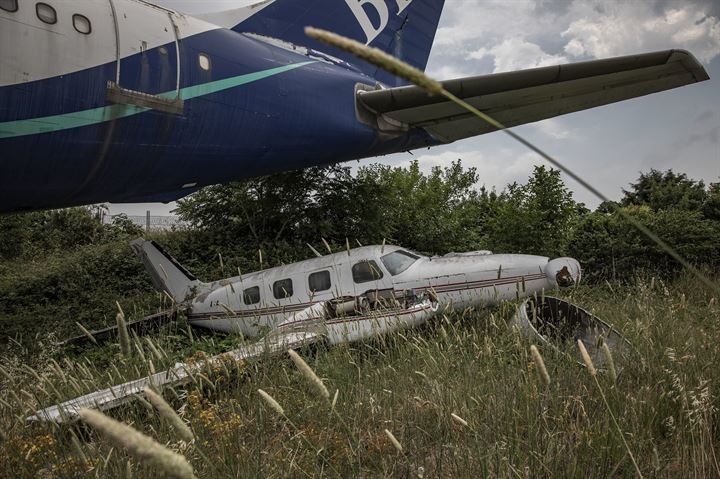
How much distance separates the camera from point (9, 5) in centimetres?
430

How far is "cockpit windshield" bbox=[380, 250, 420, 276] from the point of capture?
6445 mm

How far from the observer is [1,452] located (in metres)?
2.56

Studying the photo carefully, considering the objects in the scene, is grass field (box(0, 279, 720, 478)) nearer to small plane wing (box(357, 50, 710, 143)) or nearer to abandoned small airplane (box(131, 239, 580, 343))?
abandoned small airplane (box(131, 239, 580, 343))

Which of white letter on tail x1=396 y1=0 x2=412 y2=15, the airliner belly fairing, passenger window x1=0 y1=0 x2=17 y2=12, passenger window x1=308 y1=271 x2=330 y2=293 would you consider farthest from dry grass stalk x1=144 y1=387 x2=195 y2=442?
white letter on tail x1=396 y1=0 x2=412 y2=15

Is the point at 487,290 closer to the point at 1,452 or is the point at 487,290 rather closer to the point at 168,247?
the point at 1,452

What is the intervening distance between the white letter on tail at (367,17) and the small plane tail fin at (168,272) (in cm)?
629

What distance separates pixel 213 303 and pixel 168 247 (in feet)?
19.0

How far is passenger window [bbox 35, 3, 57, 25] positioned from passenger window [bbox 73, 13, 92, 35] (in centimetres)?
19

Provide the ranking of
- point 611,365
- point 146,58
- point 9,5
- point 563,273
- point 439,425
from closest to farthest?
1. point 611,365
2. point 439,425
3. point 9,5
4. point 146,58
5. point 563,273

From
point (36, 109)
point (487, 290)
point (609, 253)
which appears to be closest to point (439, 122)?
point (487, 290)

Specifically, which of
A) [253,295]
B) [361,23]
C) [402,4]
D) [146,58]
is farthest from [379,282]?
[402,4]

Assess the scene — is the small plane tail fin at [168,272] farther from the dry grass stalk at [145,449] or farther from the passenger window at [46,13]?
the dry grass stalk at [145,449]

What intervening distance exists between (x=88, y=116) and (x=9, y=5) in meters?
1.15

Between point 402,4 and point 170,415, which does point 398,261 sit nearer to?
point 170,415
